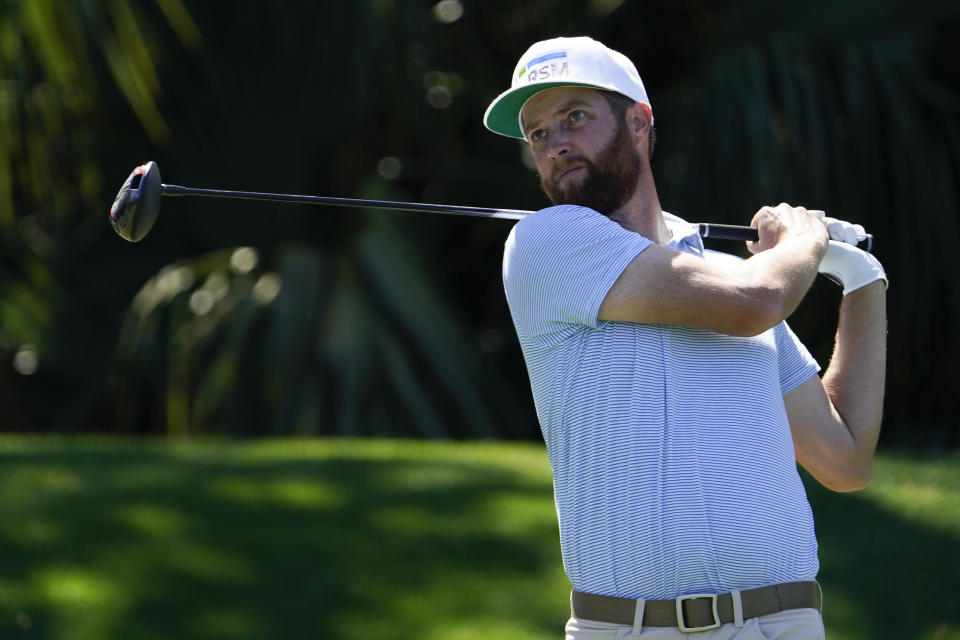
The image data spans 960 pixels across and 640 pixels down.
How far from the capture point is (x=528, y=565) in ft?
15.6

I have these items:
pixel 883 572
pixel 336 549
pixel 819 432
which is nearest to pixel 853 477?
pixel 819 432

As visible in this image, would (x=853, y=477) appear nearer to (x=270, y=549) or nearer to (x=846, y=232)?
(x=846, y=232)

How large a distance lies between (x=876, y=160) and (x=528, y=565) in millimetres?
3909

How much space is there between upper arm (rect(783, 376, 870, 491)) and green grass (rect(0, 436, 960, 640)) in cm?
193

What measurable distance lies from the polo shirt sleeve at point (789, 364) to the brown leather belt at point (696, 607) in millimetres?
451

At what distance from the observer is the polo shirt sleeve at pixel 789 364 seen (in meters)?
2.58

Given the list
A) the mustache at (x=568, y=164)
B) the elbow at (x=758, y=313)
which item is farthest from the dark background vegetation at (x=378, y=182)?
the elbow at (x=758, y=313)

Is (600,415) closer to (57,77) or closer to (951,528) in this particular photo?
(951,528)

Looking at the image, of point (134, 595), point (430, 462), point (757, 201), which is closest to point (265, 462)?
point (430, 462)

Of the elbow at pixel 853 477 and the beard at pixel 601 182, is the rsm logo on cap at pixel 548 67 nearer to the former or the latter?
the beard at pixel 601 182

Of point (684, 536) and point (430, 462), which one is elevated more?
point (684, 536)

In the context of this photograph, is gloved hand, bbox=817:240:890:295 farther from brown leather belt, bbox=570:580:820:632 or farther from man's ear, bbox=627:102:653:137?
brown leather belt, bbox=570:580:820:632

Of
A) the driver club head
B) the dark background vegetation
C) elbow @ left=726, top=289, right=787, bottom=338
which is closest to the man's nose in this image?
elbow @ left=726, top=289, right=787, bottom=338

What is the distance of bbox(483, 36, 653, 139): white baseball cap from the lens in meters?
2.52
